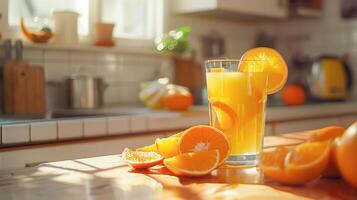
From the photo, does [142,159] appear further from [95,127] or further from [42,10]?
[42,10]

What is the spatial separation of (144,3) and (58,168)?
6.84 feet

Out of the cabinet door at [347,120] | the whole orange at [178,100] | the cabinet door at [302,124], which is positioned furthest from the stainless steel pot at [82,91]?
the cabinet door at [347,120]

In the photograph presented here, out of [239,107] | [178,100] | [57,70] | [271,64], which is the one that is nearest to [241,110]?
[239,107]

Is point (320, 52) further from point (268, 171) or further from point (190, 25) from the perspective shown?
point (268, 171)

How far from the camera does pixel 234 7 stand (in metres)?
2.71

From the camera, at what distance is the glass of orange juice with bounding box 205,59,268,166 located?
812mm

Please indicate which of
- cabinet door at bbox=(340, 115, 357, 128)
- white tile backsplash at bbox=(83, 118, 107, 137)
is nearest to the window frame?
white tile backsplash at bbox=(83, 118, 107, 137)

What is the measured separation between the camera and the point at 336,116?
8.81 feet

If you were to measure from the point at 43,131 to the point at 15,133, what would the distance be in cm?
9

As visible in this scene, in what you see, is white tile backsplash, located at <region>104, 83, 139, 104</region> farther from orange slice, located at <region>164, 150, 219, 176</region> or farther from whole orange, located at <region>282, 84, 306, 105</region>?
orange slice, located at <region>164, 150, 219, 176</region>

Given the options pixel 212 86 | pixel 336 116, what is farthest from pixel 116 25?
pixel 212 86

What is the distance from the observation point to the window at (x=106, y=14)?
7.61 ft

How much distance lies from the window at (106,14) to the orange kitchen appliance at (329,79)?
102cm

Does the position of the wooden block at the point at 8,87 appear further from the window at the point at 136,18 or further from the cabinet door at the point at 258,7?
the cabinet door at the point at 258,7
